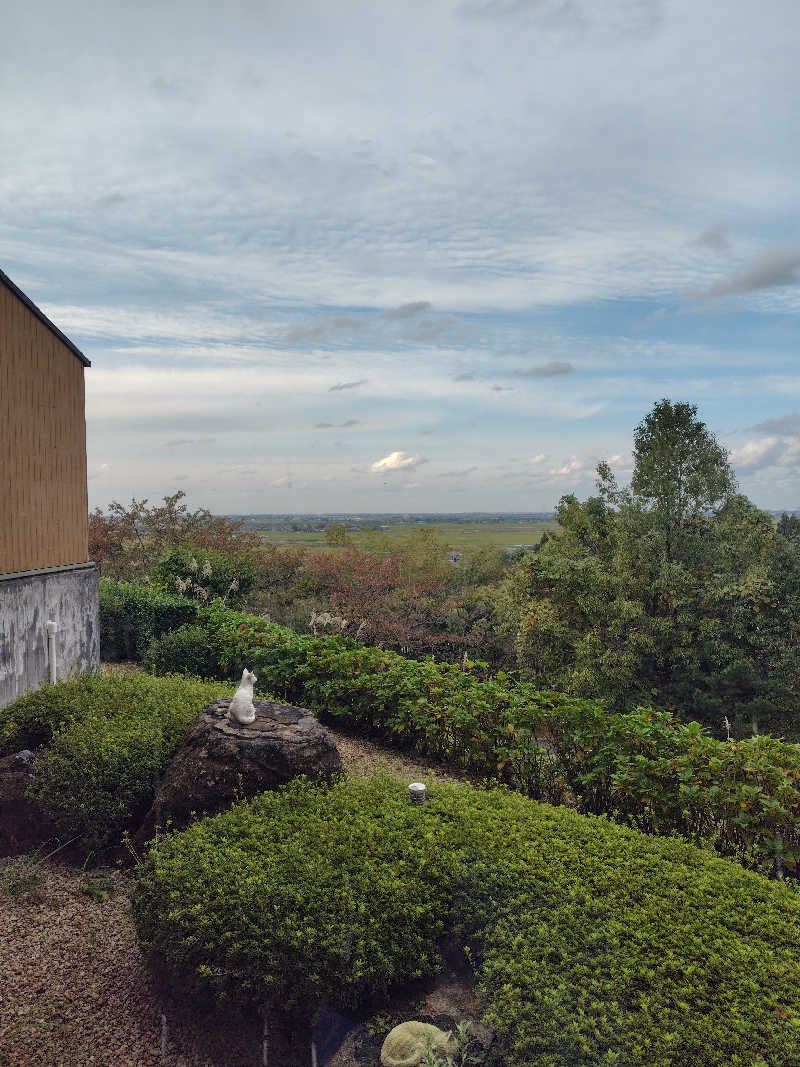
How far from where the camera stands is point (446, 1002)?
137 inches

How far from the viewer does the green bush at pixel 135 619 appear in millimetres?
12789

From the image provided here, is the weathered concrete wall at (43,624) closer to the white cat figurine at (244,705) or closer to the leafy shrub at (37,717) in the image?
the leafy shrub at (37,717)

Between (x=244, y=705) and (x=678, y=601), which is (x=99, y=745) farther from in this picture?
(x=678, y=601)

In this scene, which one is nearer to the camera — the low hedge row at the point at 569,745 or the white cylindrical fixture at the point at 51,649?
the low hedge row at the point at 569,745

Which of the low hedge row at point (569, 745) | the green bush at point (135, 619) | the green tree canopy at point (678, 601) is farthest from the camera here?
the green tree canopy at point (678, 601)

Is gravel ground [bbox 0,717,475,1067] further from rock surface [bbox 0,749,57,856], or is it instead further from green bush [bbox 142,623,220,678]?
green bush [bbox 142,623,220,678]

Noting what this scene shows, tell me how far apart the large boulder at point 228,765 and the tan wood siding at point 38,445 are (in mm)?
4646

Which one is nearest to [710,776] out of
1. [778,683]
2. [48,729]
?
[48,729]

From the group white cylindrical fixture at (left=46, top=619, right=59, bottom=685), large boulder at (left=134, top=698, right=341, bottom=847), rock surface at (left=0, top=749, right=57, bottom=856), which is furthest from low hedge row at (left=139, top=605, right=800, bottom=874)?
rock surface at (left=0, top=749, right=57, bottom=856)

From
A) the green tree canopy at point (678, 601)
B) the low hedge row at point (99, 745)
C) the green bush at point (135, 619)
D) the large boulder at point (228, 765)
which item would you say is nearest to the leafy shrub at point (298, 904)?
the large boulder at point (228, 765)

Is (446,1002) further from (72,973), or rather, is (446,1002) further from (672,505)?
(672,505)

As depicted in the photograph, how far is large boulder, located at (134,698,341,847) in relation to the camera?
16.5ft

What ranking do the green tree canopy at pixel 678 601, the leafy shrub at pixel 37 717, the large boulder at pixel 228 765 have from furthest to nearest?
the green tree canopy at pixel 678 601 → the leafy shrub at pixel 37 717 → the large boulder at pixel 228 765

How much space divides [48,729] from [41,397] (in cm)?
474
